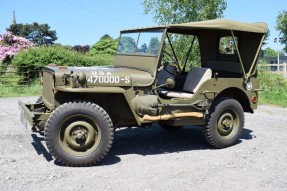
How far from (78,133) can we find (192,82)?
242 centimetres

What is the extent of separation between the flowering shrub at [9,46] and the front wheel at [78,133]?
16666mm

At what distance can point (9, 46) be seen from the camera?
21.6 meters

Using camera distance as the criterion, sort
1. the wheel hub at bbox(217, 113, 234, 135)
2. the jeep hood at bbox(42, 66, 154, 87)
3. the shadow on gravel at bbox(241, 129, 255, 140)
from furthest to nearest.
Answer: the shadow on gravel at bbox(241, 129, 255, 140) → the wheel hub at bbox(217, 113, 234, 135) → the jeep hood at bbox(42, 66, 154, 87)

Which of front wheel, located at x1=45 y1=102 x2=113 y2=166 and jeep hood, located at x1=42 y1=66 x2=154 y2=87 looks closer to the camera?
front wheel, located at x1=45 y1=102 x2=113 y2=166

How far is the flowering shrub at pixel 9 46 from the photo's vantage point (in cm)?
2095

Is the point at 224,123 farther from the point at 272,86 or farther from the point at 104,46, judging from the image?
the point at 104,46

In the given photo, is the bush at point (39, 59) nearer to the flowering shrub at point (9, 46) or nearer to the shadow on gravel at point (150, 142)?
the flowering shrub at point (9, 46)

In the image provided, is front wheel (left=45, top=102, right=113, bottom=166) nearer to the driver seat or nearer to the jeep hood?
the jeep hood

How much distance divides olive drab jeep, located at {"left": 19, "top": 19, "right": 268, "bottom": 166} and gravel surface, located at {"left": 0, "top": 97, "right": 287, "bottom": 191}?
0.36 metres

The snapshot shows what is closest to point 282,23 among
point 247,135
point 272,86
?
point 272,86

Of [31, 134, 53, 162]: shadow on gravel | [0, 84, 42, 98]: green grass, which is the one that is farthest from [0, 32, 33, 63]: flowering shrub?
[31, 134, 53, 162]: shadow on gravel

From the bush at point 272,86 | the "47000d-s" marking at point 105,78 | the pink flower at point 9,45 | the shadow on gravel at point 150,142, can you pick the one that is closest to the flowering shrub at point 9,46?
the pink flower at point 9,45

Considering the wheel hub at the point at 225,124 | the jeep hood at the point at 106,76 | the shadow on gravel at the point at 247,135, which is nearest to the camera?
the jeep hood at the point at 106,76

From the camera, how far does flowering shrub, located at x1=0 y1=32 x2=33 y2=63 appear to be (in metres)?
21.0
